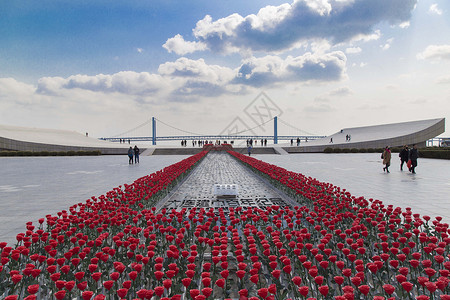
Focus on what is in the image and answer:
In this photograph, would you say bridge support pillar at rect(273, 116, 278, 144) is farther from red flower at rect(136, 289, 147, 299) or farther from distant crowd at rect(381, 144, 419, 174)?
red flower at rect(136, 289, 147, 299)

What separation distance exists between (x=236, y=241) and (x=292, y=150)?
37293 millimetres

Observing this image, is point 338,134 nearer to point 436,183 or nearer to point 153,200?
point 436,183

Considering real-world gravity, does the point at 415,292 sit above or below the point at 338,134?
below

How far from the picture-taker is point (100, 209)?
5.14 m

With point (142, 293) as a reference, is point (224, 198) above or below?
below

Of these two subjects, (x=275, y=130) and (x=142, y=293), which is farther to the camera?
(x=275, y=130)

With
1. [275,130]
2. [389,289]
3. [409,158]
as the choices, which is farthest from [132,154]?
[275,130]

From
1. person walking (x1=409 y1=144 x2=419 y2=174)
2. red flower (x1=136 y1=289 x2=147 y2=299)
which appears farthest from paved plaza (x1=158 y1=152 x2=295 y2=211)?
person walking (x1=409 y1=144 x2=419 y2=174)

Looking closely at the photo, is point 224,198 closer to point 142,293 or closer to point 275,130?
point 142,293

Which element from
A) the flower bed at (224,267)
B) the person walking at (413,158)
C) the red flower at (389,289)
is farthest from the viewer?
the person walking at (413,158)

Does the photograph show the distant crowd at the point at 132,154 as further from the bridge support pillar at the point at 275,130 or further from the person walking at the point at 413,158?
the bridge support pillar at the point at 275,130

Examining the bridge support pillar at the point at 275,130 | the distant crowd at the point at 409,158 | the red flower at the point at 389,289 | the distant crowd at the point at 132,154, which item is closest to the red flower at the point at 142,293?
the red flower at the point at 389,289

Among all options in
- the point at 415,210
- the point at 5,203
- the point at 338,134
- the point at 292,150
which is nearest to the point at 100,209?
the point at 5,203

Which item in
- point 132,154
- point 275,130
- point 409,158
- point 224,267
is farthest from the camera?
point 275,130
